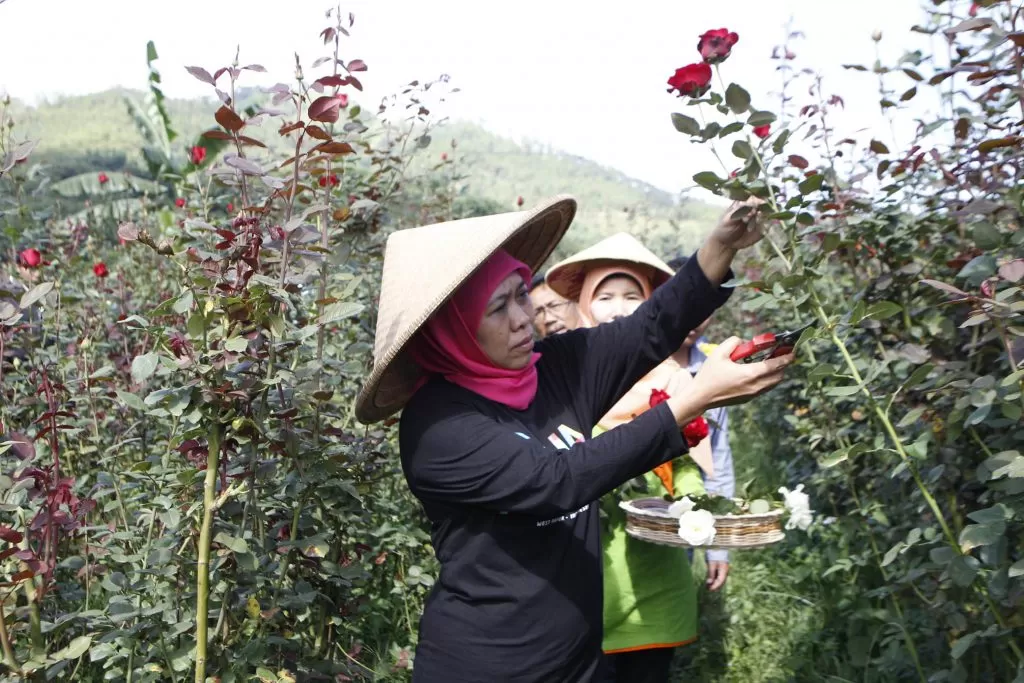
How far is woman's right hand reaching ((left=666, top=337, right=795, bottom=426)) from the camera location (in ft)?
5.79

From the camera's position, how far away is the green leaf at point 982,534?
62.2 inches

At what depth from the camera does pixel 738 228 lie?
1.98m

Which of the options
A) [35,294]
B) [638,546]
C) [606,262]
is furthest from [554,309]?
[35,294]

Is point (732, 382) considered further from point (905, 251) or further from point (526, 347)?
point (905, 251)

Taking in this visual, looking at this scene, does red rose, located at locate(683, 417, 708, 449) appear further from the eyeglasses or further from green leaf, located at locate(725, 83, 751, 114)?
the eyeglasses

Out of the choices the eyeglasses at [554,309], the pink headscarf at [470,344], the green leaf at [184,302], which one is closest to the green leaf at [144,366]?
the green leaf at [184,302]

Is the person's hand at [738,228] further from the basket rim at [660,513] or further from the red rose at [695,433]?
the basket rim at [660,513]

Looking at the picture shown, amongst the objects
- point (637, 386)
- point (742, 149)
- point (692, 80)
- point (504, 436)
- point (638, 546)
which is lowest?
point (638, 546)

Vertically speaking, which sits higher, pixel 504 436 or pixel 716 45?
pixel 716 45

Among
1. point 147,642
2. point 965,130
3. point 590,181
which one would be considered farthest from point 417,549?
point 590,181

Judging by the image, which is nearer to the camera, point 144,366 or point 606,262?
point 144,366

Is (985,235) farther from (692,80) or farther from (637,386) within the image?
(637,386)

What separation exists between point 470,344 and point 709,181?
59 centimetres

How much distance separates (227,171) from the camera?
2.11 meters
